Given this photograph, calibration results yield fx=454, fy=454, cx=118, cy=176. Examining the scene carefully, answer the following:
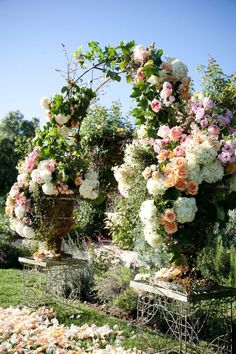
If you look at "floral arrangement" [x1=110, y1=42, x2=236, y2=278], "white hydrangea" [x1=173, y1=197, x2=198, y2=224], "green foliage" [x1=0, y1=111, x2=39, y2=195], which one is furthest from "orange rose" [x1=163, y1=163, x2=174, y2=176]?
"green foliage" [x1=0, y1=111, x2=39, y2=195]

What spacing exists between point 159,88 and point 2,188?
23.8 meters

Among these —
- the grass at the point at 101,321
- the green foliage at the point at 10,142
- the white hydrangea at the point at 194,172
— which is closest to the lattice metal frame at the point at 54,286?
the grass at the point at 101,321

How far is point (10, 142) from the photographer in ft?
97.8

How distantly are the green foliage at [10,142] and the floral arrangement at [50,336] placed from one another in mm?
19183

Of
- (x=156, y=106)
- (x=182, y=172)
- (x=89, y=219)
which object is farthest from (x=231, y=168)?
(x=89, y=219)

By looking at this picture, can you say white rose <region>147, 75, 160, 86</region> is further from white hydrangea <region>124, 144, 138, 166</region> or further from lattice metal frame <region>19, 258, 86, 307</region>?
lattice metal frame <region>19, 258, 86, 307</region>

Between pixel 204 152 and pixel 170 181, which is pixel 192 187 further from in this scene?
pixel 204 152

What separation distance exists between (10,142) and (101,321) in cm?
2613

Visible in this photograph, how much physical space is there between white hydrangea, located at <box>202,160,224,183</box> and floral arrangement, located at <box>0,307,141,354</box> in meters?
1.57

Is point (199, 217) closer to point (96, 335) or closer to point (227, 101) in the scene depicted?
point (96, 335)

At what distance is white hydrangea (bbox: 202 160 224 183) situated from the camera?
318cm

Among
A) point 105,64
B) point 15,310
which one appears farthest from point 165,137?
point 15,310

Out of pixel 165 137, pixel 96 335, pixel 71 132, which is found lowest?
pixel 96 335

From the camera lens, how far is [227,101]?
9328 mm
